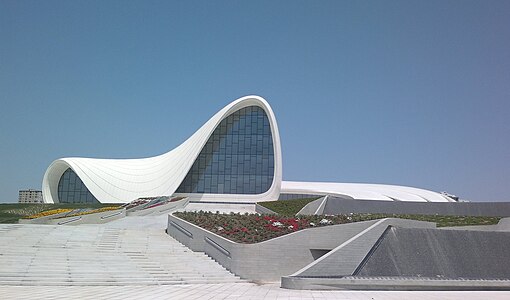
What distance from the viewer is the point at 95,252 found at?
52.2ft

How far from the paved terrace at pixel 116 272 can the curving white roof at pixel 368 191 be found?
23.6m

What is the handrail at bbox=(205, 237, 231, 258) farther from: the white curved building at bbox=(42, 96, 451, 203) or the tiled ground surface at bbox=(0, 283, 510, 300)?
the white curved building at bbox=(42, 96, 451, 203)

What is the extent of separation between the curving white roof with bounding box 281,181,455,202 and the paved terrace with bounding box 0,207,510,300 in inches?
928

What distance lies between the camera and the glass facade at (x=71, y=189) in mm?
42938

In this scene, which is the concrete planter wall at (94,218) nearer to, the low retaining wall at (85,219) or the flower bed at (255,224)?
the low retaining wall at (85,219)

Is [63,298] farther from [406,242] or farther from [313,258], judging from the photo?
[406,242]

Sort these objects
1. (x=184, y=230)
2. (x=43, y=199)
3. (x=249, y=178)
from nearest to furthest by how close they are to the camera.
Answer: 1. (x=184, y=230)
2. (x=249, y=178)
3. (x=43, y=199)

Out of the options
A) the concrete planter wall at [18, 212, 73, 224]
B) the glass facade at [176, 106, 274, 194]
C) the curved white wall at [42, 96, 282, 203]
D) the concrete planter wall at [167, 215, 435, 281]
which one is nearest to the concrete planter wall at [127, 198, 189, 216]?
the curved white wall at [42, 96, 282, 203]

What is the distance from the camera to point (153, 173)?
4291 centimetres

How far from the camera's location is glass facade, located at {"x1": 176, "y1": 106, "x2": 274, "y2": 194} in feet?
134

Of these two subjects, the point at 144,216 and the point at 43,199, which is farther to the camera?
the point at 43,199

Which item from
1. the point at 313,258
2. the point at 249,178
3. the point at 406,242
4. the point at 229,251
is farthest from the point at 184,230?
the point at 249,178

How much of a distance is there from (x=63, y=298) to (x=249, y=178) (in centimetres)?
3141

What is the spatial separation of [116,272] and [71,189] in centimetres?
3277
